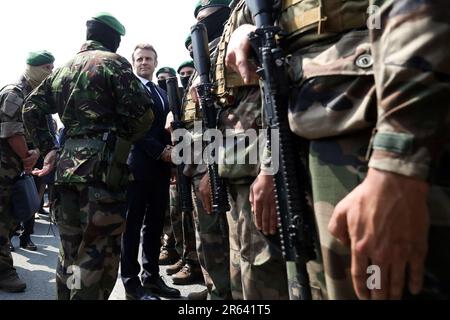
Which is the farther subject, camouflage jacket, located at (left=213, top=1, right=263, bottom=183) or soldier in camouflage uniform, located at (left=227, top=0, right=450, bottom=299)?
camouflage jacket, located at (left=213, top=1, right=263, bottom=183)

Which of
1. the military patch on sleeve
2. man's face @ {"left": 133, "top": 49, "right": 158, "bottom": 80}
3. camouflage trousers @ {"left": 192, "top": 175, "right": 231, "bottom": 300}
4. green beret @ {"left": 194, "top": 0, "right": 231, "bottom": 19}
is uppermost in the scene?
green beret @ {"left": 194, "top": 0, "right": 231, "bottom": 19}

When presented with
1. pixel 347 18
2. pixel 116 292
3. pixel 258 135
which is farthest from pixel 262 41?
pixel 116 292

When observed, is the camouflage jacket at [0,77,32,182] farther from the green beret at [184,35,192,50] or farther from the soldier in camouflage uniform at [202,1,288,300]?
the soldier in camouflage uniform at [202,1,288,300]

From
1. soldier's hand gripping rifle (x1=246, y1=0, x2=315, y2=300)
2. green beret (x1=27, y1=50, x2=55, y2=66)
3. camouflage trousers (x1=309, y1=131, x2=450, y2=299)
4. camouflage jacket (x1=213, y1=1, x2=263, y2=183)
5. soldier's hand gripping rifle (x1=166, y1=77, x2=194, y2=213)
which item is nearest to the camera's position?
camouflage trousers (x1=309, y1=131, x2=450, y2=299)

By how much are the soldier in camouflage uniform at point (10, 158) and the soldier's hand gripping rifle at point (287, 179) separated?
2961 millimetres

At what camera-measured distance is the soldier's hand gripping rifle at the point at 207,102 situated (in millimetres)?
2287

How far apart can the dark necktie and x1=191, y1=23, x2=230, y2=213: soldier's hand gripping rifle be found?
120cm

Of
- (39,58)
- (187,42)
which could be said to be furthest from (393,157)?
(39,58)

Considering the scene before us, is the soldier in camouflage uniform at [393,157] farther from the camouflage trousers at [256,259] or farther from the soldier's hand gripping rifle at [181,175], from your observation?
the soldier's hand gripping rifle at [181,175]

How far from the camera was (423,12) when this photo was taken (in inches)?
33.4

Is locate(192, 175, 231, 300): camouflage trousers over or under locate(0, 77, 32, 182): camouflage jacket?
under

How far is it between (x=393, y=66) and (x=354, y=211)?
0.33m

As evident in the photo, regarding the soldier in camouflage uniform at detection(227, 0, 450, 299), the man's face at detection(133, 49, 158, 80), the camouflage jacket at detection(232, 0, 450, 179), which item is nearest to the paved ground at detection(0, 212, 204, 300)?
the man's face at detection(133, 49, 158, 80)

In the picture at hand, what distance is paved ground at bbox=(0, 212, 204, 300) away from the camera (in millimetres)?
3332
